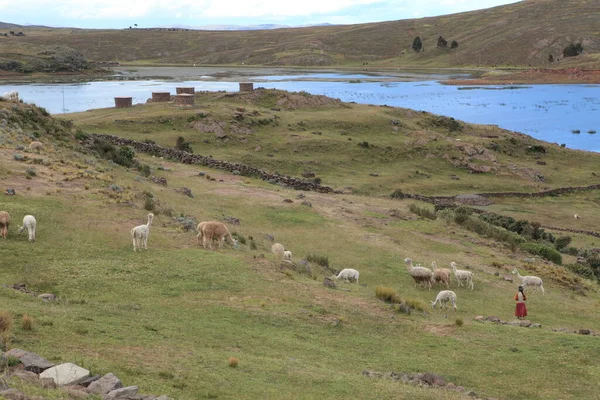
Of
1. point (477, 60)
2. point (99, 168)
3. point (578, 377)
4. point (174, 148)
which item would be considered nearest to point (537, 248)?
point (578, 377)

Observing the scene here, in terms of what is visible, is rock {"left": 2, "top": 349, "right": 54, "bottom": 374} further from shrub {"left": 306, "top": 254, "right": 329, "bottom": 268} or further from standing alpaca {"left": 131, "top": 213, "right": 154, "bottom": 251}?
shrub {"left": 306, "top": 254, "right": 329, "bottom": 268}

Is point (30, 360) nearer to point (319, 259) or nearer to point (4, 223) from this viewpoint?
point (4, 223)

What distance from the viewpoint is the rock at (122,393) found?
28.5 feet

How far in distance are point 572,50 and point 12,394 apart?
165 metres

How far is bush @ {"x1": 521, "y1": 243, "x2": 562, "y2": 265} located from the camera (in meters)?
29.8

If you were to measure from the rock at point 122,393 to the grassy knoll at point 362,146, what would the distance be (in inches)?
1424

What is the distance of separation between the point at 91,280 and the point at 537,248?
2115cm

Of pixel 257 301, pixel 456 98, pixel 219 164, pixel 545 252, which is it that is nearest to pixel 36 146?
pixel 219 164

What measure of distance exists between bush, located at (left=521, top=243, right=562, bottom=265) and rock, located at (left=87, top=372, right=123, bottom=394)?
2441 cm

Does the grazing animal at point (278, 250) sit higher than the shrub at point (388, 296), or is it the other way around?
the grazing animal at point (278, 250)

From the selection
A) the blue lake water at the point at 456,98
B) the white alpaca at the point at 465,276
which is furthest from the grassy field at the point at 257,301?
the blue lake water at the point at 456,98

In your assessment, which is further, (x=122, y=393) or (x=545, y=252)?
(x=545, y=252)

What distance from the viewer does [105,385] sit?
9.02 m

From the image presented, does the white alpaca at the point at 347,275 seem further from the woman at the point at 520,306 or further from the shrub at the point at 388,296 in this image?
the woman at the point at 520,306
